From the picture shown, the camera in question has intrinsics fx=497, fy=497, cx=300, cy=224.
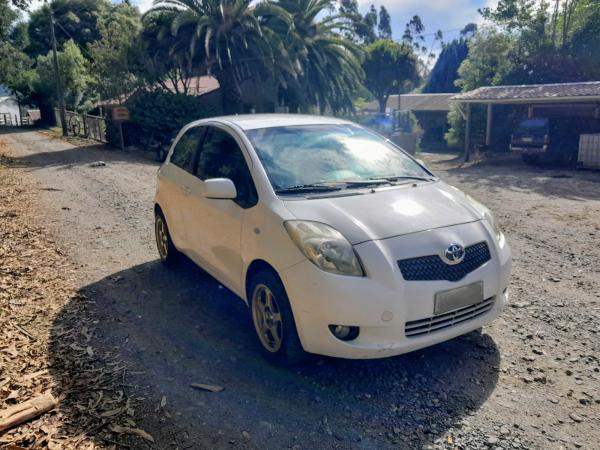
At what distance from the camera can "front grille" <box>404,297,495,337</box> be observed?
3.23 m

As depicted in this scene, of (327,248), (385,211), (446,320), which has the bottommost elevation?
(446,320)

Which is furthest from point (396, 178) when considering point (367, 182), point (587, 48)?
point (587, 48)

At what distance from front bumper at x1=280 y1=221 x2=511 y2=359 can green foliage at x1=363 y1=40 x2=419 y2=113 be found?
51.0 m

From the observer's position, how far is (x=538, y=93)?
18.4 m

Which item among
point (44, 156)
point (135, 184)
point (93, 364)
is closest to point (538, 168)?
point (135, 184)

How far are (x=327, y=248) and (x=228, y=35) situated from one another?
20.8 metres

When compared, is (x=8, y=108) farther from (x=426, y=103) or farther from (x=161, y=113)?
(x=161, y=113)

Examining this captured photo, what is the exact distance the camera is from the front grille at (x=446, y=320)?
10.6 ft

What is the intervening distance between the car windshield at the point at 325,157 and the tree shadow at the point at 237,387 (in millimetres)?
1426

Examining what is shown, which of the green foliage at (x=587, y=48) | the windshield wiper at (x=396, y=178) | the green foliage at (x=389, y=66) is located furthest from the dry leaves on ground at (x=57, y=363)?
the green foliage at (x=389, y=66)

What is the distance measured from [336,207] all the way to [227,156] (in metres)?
1.33

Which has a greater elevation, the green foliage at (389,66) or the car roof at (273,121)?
the green foliage at (389,66)

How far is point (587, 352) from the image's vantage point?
383 centimetres

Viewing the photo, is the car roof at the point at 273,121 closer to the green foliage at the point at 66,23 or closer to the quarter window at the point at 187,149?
the quarter window at the point at 187,149
